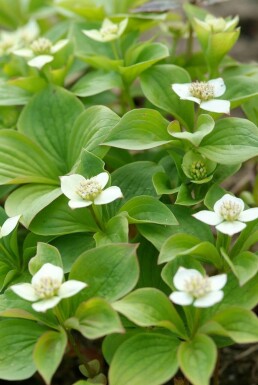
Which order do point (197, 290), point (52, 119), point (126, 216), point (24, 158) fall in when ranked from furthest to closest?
point (52, 119) → point (24, 158) → point (126, 216) → point (197, 290)

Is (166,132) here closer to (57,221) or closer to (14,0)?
(57,221)

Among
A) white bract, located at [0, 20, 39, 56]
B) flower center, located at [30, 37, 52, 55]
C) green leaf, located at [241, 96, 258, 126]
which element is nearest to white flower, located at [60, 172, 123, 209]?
green leaf, located at [241, 96, 258, 126]

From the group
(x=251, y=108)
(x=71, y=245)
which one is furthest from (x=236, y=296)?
(x=251, y=108)

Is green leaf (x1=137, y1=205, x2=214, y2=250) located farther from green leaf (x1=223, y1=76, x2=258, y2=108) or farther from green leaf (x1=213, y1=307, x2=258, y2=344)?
green leaf (x1=223, y1=76, x2=258, y2=108)

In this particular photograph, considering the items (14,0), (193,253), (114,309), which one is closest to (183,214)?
(193,253)

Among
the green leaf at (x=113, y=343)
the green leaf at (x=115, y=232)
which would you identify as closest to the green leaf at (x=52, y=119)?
the green leaf at (x=115, y=232)

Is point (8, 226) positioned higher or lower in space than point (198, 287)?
lower

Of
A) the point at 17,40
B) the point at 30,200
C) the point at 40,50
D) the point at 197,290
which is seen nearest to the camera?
the point at 197,290

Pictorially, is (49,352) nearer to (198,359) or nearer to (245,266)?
(198,359)
